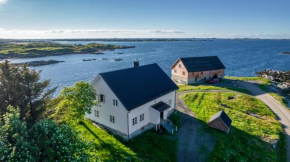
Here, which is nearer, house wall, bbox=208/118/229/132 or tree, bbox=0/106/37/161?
tree, bbox=0/106/37/161

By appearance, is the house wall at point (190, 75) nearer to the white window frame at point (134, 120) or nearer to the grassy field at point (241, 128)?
the grassy field at point (241, 128)

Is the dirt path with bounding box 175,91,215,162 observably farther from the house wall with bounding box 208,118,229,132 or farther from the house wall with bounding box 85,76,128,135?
the house wall with bounding box 85,76,128,135

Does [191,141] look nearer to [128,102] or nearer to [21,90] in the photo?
[128,102]

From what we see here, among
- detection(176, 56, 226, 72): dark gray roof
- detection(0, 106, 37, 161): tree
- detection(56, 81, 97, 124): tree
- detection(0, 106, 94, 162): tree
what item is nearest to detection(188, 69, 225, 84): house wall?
detection(176, 56, 226, 72): dark gray roof

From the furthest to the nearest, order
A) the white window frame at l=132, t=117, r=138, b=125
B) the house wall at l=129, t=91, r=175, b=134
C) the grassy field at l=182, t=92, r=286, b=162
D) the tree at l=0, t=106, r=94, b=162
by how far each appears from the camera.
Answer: the grassy field at l=182, t=92, r=286, b=162, the white window frame at l=132, t=117, r=138, b=125, the house wall at l=129, t=91, r=175, b=134, the tree at l=0, t=106, r=94, b=162

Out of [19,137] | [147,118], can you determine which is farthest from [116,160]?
[19,137]

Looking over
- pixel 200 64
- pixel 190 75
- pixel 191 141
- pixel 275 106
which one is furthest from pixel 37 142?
pixel 200 64

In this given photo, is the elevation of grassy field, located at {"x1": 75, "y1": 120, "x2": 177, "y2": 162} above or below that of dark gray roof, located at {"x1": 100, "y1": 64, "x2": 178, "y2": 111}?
below
